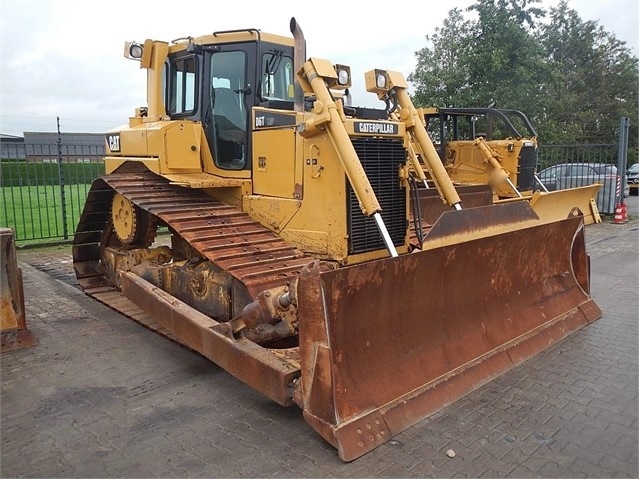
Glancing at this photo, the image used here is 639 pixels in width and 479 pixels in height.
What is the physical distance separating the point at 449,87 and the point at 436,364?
15797 mm

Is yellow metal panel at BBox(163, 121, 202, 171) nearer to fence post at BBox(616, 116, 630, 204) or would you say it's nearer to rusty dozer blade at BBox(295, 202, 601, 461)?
rusty dozer blade at BBox(295, 202, 601, 461)

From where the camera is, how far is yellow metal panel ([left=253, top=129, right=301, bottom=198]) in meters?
4.89

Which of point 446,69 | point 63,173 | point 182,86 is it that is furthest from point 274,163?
point 446,69

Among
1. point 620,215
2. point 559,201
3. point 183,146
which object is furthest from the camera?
point 620,215

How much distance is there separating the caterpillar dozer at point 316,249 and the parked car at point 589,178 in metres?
10.8

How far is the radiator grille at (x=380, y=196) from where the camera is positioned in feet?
15.1

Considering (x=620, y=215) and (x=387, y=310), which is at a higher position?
(x=387, y=310)

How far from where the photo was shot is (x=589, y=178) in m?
15.3

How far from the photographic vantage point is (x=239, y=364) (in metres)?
3.74

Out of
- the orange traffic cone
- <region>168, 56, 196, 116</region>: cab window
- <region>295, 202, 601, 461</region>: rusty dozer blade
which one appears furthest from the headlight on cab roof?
the orange traffic cone

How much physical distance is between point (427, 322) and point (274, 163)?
2.12 meters

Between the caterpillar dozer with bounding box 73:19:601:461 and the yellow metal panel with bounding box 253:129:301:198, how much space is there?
0.7 inches

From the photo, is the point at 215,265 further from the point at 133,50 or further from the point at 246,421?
the point at 133,50

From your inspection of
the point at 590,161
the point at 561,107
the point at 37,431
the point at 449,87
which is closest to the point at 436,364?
the point at 37,431
